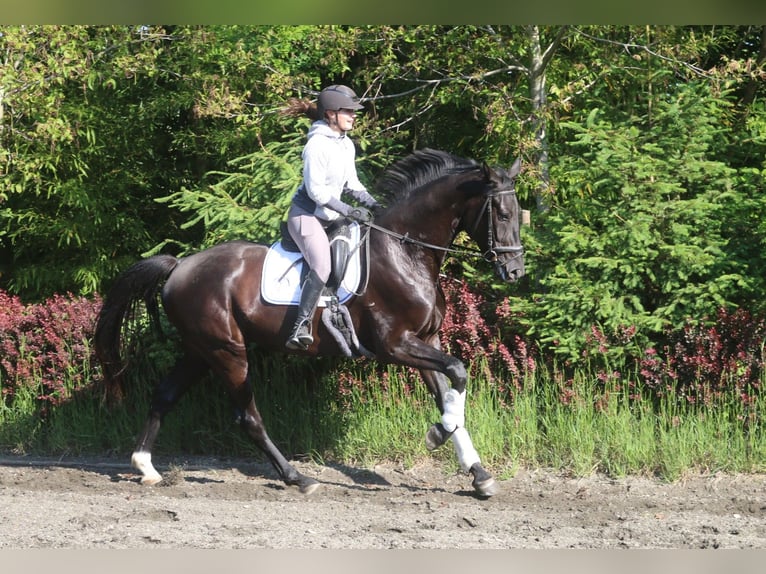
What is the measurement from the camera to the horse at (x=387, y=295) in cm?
680

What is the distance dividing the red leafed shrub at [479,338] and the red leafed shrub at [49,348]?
356 cm

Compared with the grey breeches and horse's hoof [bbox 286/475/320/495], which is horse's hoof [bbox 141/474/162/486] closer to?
horse's hoof [bbox 286/475/320/495]

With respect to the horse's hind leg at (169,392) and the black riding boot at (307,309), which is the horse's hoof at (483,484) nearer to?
the black riding boot at (307,309)

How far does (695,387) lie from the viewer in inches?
305

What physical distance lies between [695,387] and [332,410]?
127 inches

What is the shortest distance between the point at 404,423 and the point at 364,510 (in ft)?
5.23

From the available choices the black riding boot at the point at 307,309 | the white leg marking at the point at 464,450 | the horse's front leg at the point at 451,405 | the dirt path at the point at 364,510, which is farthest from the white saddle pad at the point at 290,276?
the dirt path at the point at 364,510

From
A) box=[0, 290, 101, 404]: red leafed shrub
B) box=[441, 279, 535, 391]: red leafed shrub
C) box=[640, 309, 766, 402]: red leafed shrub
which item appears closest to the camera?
box=[640, 309, 766, 402]: red leafed shrub

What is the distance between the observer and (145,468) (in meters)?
7.61

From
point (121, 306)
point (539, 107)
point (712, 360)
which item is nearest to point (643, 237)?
point (712, 360)

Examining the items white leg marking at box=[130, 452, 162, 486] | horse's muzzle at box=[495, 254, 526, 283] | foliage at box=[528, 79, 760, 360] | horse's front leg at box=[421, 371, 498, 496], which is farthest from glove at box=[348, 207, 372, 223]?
white leg marking at box=[130, 452, 162, 486]

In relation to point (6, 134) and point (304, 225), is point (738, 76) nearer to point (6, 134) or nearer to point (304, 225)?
point (304, 225)

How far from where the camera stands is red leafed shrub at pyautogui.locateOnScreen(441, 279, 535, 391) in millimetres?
8297

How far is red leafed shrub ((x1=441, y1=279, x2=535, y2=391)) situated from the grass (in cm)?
17
